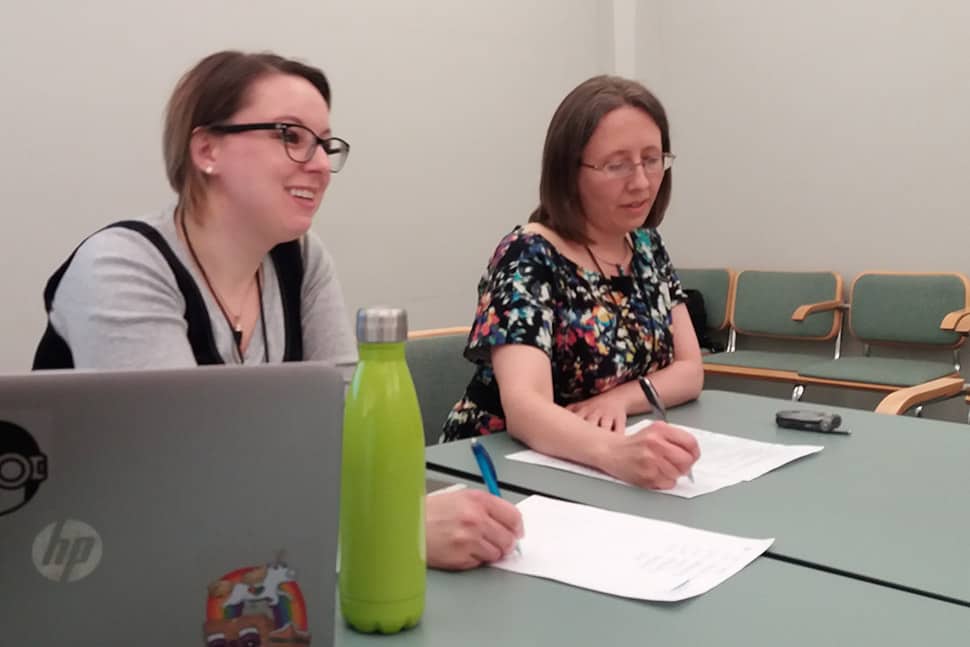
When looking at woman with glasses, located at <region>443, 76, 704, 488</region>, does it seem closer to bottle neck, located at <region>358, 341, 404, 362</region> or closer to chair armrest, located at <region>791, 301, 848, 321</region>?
bottle neck, located at <region>358, 341, 404, 362</region>

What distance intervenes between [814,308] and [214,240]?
3152 mm

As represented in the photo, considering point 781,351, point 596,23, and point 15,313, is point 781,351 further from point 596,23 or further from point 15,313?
point 15,313

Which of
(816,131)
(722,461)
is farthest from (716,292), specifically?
(722,461)

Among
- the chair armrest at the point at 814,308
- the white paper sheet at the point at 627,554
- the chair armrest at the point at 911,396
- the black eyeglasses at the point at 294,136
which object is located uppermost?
the black eyeglasses at the point at 294,136

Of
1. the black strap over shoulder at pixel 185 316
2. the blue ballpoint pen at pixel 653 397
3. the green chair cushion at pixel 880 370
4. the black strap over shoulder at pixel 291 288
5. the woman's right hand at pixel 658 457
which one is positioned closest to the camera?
the woman's right hand at pixel 658 457

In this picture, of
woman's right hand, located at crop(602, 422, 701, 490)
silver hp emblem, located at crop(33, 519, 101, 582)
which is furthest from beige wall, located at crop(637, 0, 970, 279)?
silver hp emblem, located at crop(33, 519, 101, 582)

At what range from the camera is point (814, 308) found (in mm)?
3789

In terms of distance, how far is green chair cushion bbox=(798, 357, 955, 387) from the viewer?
3.18 m

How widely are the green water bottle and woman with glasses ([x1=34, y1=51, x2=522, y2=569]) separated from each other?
0.58 metres

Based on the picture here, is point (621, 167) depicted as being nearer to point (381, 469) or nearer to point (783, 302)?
point (381, 469)

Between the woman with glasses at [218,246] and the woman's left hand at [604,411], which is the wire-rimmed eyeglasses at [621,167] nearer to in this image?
the woman's left hand at [604,411]

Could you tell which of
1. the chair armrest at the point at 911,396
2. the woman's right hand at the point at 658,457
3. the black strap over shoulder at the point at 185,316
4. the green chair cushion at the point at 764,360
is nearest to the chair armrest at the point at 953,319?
the green chair cushion at the point at 764,360

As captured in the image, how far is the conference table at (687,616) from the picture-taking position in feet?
2.29

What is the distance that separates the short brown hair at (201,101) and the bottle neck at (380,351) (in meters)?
0.78
